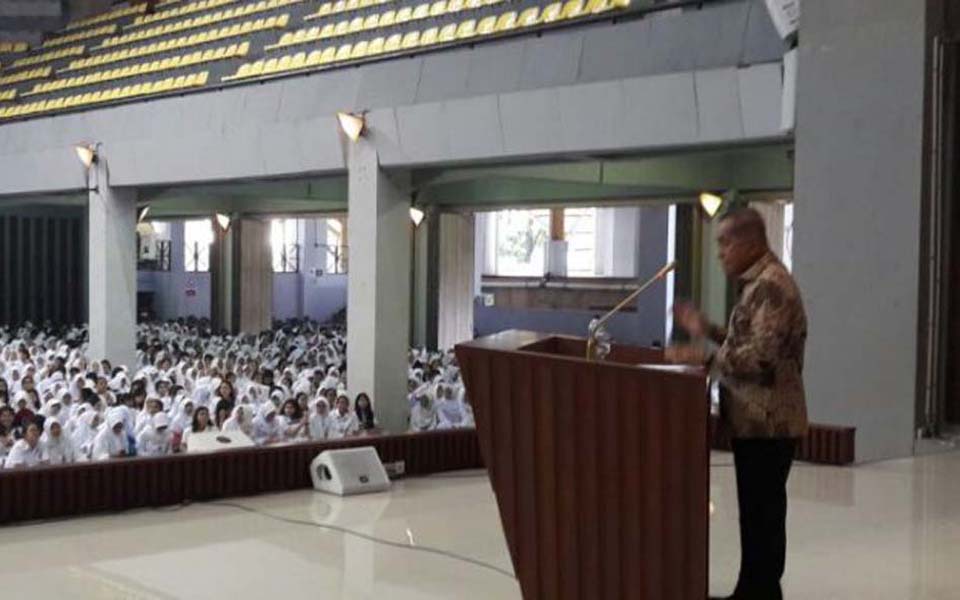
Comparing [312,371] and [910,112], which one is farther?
[312,371]

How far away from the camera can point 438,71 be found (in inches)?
485

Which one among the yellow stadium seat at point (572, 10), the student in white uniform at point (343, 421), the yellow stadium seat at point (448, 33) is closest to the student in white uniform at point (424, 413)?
the student in white uniform at point (343, 421)

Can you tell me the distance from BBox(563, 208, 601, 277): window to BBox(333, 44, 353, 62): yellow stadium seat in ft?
47.5

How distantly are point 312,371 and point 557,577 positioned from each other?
11670mm

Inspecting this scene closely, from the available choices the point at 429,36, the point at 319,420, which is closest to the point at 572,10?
the point at 429,36

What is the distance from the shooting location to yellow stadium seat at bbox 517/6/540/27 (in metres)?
11.7

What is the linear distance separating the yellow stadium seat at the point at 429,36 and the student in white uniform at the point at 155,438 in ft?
17.1

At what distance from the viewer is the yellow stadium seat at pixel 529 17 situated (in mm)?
11734

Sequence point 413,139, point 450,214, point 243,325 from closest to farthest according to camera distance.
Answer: point 413,139 < point 450,214 < point 243,325

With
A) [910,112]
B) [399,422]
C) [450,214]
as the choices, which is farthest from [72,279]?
[910,112]

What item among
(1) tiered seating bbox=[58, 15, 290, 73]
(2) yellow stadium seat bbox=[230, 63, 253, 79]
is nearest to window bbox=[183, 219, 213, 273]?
(1) tiered seating bbox=[58, 15, 290, 73]

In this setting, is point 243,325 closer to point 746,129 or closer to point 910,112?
point 746,129

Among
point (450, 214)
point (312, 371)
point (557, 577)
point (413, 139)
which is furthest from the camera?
point (450, 214)

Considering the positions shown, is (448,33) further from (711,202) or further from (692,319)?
(692,319)
